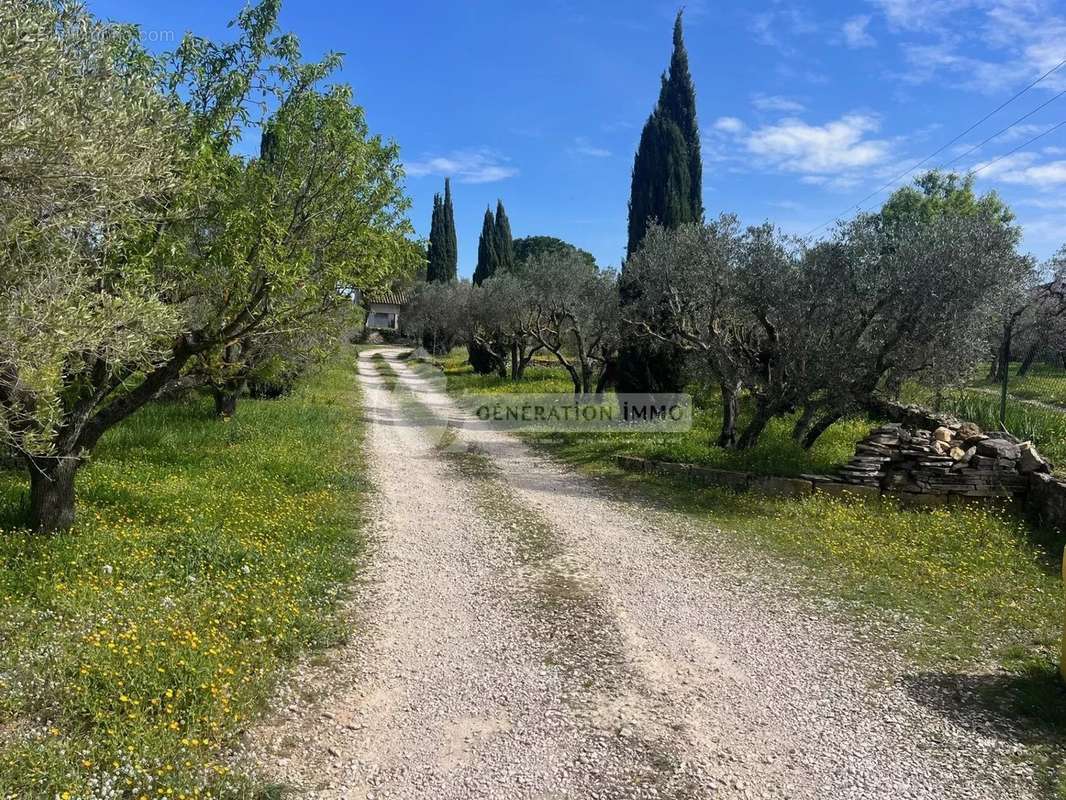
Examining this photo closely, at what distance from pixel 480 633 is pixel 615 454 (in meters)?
9.08

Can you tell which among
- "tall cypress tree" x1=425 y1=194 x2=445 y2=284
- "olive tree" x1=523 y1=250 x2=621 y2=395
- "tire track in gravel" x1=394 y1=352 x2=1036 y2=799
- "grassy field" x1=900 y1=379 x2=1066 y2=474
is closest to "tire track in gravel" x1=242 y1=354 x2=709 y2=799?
"tire track in gravel" x1=394 y1=352 x2=1036 y2=799

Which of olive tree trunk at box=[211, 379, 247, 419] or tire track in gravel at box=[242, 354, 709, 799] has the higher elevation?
olive tree trunk at box=[211, 379, 247, 419]

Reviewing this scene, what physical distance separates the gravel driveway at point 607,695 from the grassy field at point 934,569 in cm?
40

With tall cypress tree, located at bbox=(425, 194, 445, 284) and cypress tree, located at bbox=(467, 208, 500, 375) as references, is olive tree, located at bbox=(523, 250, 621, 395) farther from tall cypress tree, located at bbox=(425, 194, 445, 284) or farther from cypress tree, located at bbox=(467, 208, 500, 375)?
tall cypress tree, located at bbox=(425, 194, 445, 284)

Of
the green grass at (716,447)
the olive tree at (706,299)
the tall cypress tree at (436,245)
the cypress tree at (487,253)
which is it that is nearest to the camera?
the green grass at (716,447)

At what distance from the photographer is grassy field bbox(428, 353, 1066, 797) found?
514cm

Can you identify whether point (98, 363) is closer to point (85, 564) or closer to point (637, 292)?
point (85, 564)

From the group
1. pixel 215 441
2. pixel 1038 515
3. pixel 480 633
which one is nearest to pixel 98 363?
pixel 480 633

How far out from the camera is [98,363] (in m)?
7.13

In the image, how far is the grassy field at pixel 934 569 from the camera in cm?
514

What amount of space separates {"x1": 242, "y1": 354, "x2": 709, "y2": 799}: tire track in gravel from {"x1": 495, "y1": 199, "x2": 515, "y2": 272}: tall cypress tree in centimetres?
5040

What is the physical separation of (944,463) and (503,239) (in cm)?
5038

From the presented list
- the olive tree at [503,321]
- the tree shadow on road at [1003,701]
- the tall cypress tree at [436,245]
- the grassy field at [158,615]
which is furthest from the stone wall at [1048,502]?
the tall cypress tree at [436,245]

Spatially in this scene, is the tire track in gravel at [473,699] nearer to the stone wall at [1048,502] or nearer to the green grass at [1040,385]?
the stone wall at [1048,502]
